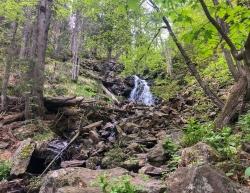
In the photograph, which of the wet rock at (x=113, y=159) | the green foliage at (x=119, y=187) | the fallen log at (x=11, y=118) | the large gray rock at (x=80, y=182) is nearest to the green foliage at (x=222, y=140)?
the large gray rock at (x=80, y=182)

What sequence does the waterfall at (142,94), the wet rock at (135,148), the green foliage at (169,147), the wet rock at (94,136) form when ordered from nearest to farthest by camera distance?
the green foliage at (169,147)
the wet rock at (135,148)
the wet rock at (94,136)
the waterfall at (142,94)

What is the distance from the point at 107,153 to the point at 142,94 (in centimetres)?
1610

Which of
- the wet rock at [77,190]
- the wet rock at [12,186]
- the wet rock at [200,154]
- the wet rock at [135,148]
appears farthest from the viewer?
the wet rock at [135,148]

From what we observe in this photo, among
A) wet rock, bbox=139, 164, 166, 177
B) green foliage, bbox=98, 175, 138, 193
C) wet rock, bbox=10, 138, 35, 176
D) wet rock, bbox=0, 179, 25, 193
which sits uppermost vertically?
green foliage, bbox=98, 175, 138, 193

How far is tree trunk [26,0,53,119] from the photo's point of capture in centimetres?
1389

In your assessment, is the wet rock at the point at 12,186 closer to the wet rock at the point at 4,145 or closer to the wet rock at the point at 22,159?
the wet rock at the point at 22,159

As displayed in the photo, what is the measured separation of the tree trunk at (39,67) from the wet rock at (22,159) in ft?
12.7

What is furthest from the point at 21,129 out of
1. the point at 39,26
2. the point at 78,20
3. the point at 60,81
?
the point at 78,20

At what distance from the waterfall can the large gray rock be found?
54.7 ft

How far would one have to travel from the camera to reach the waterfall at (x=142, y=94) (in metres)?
23.9

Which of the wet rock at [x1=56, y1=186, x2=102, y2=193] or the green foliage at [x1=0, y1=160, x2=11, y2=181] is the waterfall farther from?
the wet rock at [x1=56, y1=186, x2=102, y2=193]

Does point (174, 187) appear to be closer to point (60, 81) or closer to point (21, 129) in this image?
point (21, 129)

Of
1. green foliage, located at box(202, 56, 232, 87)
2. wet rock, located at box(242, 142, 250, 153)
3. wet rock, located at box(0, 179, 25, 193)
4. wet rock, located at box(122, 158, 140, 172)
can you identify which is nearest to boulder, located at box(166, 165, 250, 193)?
wet rock, located at box(242, 142, 250, 153)

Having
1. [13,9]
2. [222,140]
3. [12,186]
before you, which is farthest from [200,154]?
[13,9]
